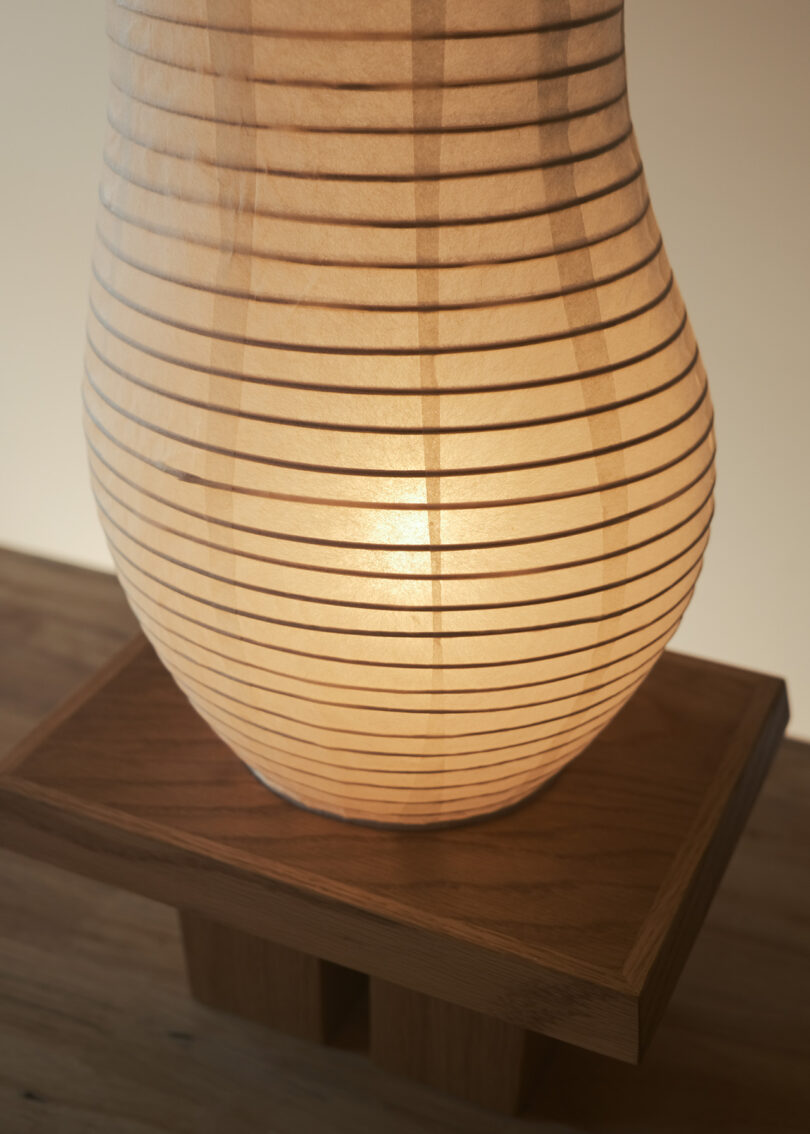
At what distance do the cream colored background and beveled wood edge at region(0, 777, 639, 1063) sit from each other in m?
0.60

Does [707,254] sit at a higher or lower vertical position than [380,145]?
lower

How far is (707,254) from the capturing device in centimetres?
103

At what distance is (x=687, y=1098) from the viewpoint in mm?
823

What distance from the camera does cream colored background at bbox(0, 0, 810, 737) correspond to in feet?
3.14

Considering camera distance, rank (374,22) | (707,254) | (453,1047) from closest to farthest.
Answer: (374,22)
(453,1047)
(707,254)

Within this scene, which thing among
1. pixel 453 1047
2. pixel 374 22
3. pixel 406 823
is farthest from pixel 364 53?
pixel 453 1047

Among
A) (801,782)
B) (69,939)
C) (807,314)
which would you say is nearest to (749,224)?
(807,314)

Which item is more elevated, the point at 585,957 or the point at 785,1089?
the point at 585,957

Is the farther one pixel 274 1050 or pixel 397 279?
pixel 274 1050

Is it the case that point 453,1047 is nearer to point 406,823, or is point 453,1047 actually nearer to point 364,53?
point 406,823

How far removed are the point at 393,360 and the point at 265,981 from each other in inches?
19.2

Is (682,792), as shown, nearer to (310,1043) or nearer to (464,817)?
(464,817)

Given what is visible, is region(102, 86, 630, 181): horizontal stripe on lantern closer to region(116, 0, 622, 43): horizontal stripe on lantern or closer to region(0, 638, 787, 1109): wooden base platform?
region(116, 0, 622, 43): horizontal stripe on lantern

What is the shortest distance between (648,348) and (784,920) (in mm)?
566
